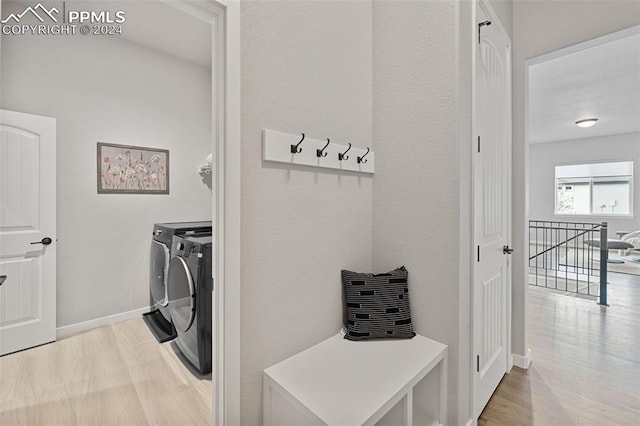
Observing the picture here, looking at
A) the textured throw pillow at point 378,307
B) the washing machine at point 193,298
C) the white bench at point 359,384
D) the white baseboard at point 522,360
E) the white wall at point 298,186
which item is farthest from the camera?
the white baseboard at point 522,360

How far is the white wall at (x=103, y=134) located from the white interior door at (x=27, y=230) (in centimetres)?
14

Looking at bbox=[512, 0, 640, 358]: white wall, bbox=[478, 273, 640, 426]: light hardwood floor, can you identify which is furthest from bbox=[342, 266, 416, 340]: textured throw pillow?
bbox=[512, 0, 640, 358]: white wall

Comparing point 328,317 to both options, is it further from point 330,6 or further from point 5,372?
point 5,372

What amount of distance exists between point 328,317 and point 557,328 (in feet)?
8.84

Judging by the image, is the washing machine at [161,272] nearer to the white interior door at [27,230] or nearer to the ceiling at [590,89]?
the white interior door at [27,230]

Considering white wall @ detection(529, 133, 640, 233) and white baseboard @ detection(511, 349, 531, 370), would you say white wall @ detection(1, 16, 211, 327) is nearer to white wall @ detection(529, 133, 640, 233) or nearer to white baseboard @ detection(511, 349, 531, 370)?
white baseboard @ detection(511, 349, 531, 370)

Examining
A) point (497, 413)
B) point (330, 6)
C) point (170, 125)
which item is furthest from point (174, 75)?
point (497, 413)

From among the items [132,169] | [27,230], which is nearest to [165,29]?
[132,169]

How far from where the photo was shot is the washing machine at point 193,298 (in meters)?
2.05

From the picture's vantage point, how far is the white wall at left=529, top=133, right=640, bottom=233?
7.01 meters

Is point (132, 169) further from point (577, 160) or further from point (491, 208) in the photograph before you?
point (577, 160)

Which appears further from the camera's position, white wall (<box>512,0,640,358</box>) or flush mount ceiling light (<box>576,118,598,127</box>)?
flush mount ceiling light (<box>576,118,598,127</box>)

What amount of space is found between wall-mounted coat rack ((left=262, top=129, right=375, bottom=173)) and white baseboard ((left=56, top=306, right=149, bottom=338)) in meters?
2.90

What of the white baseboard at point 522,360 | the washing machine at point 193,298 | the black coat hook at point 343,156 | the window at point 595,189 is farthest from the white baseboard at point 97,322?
the window at point 595,189
